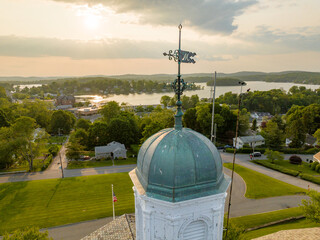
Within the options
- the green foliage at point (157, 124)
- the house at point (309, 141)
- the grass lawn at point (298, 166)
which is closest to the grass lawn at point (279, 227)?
the grass lawn at point (298, 166)

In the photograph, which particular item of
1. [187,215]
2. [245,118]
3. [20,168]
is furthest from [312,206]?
[20,168]

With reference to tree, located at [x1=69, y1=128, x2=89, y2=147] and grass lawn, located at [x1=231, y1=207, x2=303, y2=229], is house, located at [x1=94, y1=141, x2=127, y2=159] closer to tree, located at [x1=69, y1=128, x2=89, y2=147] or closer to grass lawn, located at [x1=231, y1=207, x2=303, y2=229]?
tree, located at [x1=69, y1=128, x2=89, y2=147]

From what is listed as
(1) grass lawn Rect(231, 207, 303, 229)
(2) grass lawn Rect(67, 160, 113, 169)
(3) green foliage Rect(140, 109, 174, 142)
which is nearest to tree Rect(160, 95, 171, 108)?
(3) green foliage Rect(140, 109, 174, 142)

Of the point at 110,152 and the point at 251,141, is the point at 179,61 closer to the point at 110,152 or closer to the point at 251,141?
the point at 110,152

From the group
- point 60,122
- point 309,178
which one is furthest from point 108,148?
point 309,178

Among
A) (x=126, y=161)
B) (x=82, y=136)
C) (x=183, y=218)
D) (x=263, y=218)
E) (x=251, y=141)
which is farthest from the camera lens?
(x=82, y=136)

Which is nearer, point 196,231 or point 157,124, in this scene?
point 196,231

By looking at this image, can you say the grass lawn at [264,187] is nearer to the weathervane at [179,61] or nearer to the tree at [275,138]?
the tree at [275,138]
